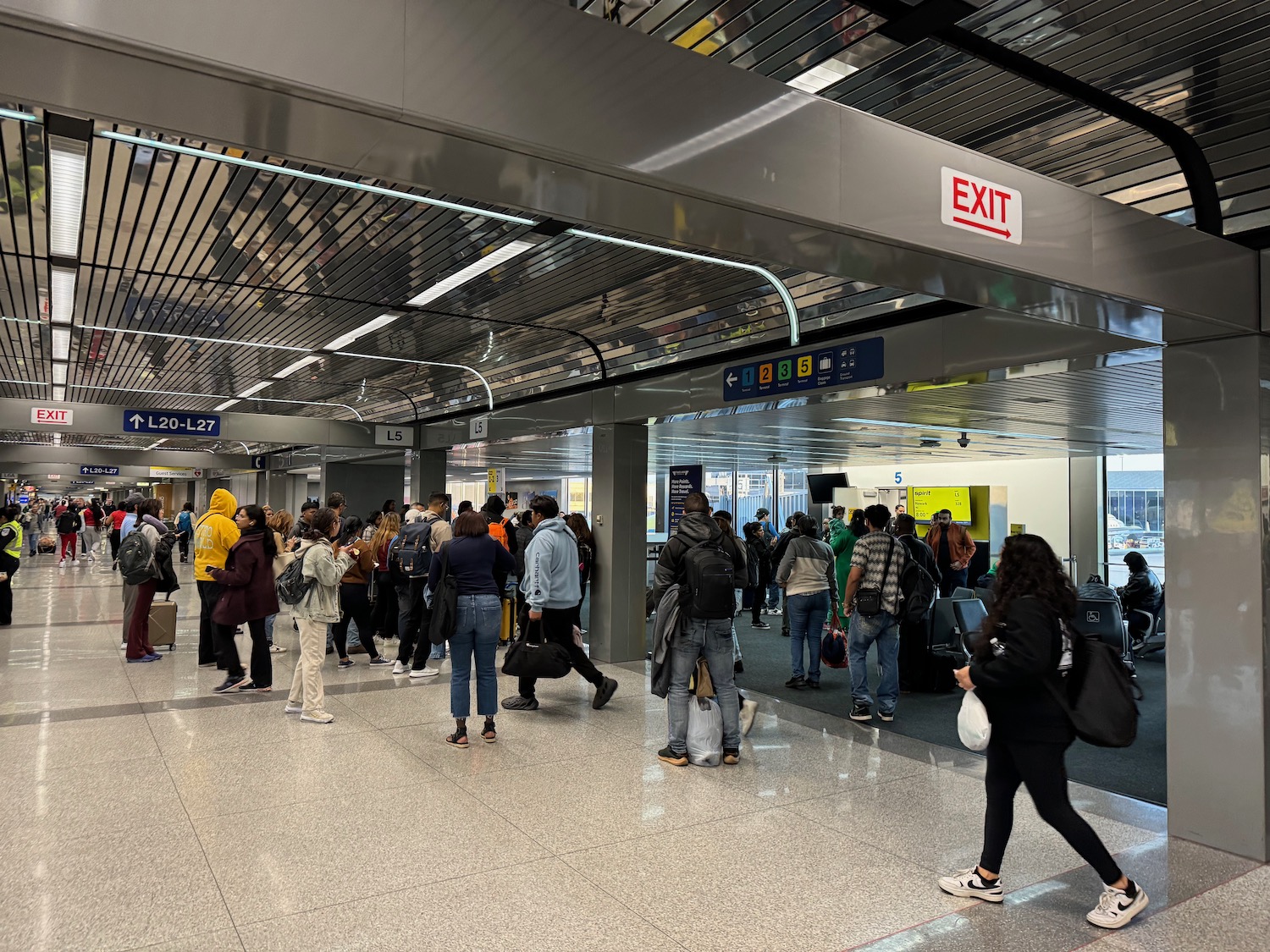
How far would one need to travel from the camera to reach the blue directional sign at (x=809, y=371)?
6.79 metres

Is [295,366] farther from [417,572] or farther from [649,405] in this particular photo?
[649,405]

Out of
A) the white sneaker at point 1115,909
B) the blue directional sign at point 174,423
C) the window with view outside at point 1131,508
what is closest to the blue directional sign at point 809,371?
the white sneaker at point 1115,909

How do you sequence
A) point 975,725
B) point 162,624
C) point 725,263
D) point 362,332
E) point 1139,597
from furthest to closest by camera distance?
1. point 1139,597
2. point 162,624
3. point 362,332
4. point 725,263
5. point 975,725

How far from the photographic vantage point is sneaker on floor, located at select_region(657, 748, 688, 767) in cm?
593

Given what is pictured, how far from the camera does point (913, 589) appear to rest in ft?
24.5

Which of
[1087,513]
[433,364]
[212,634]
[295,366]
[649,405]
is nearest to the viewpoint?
[212,634]

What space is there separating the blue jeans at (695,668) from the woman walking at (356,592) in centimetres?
411

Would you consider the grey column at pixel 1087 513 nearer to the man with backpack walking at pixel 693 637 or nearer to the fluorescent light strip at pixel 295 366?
the man with backpack walking at pixel 693 637

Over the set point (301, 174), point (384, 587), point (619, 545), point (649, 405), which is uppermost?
point (301, 174)

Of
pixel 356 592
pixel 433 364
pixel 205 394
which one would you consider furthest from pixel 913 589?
pixel 205 394

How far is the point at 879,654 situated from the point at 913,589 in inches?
25.2

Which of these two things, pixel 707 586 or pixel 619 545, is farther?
pixel 619 545

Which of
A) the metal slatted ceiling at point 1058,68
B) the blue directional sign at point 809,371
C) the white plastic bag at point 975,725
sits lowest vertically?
the white plastic bag at point 975,725

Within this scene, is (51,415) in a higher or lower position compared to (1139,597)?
higher
